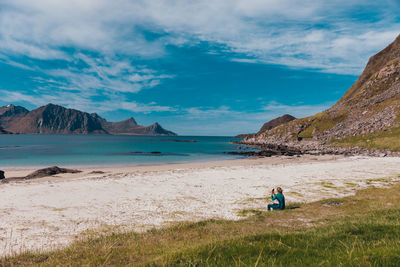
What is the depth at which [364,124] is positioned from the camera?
78.9 m

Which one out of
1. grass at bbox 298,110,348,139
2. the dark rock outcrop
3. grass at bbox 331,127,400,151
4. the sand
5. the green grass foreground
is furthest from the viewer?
grass at bbox 298,110,348,139

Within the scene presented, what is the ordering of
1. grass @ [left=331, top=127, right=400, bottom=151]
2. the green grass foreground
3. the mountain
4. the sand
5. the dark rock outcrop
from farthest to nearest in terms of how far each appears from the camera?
1. the mountain
2. grass @ [left=331, top=127, right=400, bottom=151]
3. the dark rock outcrop
4. the sand
5. the green grass foreground

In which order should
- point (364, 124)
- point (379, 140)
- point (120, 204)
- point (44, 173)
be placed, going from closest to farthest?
point (120, 204), point (44, 173), point (379, 140), point (364, 124)

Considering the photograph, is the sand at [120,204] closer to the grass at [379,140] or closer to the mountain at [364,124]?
the grass at [379,140]

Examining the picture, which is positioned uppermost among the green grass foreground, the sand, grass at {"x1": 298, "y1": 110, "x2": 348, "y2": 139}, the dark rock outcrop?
grass at {"x1": 298, "y1": 110, "x2": 348, "y2": 139}

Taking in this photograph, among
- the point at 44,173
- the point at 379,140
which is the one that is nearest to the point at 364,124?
the point at 379,140

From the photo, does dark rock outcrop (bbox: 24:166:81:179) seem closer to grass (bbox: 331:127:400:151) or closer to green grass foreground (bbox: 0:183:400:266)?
green grass foreground (bbox: 0:183:400:266)

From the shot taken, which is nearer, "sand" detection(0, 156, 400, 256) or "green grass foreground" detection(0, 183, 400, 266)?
"green grass foreground" detection(0, 183, 400, 266)

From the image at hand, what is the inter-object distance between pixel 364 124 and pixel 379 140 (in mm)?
19223

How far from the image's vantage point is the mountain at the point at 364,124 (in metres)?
66.5

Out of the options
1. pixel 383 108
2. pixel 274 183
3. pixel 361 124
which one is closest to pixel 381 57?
pixel 383 108

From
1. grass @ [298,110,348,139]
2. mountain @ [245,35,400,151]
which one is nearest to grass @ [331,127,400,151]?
mountain @ [245,35,400,151]

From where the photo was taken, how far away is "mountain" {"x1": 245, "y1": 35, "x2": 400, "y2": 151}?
66.5 meters

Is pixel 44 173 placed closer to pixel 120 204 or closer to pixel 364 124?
pixel 120 204
